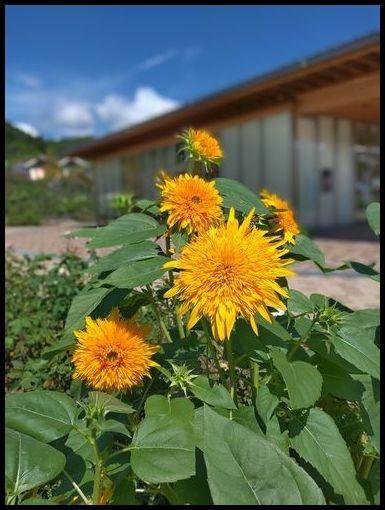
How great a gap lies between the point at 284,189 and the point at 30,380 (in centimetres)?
1200

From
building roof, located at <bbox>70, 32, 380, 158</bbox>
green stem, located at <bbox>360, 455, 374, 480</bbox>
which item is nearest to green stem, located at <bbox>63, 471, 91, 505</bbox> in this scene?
green stem, located at <bbox>360, 455, 374, 480</bbox>

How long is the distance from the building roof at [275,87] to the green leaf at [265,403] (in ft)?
31.1

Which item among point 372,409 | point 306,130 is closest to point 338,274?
point 372,409

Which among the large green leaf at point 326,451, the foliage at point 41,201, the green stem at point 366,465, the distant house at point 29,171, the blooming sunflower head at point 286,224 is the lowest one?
the green stem at point 366,465

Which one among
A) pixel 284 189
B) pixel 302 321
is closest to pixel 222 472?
pixel 302 321

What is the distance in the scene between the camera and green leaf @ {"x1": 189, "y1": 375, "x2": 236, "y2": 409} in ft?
2.92

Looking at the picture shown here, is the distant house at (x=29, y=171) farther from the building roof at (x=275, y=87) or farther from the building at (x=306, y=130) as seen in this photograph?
the building at (x=306, y=130)

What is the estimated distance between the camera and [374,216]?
3.55 feet

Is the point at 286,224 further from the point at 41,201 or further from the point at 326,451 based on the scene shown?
the point at 41,201

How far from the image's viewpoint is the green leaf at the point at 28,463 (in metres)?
0.74

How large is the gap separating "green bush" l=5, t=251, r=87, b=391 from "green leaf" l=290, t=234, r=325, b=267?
775 millimetres

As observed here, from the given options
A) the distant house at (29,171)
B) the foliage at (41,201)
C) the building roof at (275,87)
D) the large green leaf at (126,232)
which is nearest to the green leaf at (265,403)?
the large green leaf at (126,232)

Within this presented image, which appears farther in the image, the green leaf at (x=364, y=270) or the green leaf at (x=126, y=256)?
the green leaf at (x=364, y=270)

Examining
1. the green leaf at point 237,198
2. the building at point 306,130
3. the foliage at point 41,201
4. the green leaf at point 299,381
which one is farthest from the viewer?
the foliage at point 41,201
